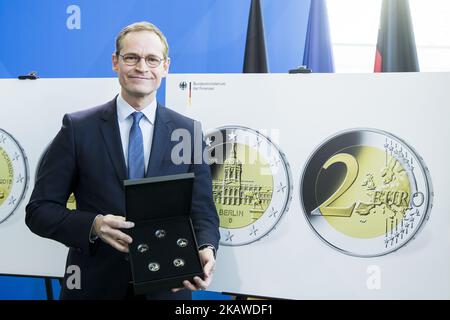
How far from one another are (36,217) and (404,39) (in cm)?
165

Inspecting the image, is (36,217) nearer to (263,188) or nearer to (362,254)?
(263,188)

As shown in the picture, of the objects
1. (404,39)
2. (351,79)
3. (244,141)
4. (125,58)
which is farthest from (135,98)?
(404,39)

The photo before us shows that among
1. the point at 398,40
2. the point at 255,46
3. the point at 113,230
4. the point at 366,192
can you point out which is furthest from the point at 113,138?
the point at 398,40

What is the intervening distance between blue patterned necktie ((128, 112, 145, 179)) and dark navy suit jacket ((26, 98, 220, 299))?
3 cm

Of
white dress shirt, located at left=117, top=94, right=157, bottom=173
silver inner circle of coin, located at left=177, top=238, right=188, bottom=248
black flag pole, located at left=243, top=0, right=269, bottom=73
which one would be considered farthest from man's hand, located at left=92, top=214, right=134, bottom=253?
black flag pole, located at left=243, top=0, right=269, bottom=73

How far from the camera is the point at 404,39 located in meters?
2.12

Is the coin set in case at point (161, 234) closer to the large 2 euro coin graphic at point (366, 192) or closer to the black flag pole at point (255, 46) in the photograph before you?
the large 2 euro coin graphic at point (366, 192)

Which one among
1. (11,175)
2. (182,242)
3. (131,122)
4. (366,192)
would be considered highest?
(131,122)

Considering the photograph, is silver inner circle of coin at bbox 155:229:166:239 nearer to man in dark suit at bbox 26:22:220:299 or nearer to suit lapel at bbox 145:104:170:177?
man in dark suit at bbox 26:22:220:299

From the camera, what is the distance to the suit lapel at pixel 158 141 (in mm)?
1779

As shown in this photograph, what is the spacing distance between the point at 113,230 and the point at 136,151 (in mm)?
340

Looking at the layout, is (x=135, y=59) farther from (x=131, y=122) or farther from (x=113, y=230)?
(x=113, y=230)

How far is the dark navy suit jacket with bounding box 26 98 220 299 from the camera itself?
167cm

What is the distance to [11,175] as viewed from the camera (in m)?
2.20
